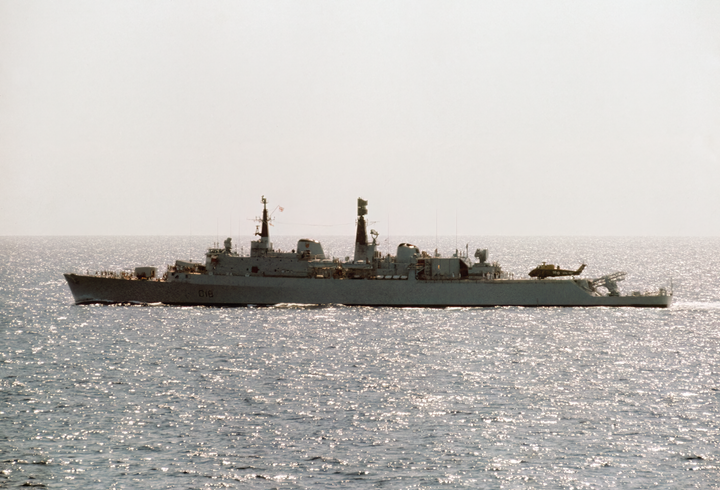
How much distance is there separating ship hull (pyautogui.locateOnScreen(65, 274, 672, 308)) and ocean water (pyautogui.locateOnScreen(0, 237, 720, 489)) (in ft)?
17.1

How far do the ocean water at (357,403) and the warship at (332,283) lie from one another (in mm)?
5281

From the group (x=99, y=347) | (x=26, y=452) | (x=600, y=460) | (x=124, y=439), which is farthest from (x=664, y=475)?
(x=99, y=347)

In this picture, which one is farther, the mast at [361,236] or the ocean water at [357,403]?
the mast at [361,236]

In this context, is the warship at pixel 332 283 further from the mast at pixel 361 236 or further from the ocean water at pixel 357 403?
the ocean water at pixel 357 403

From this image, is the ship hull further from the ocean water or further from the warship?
the ocean water

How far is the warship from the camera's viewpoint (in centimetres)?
5656

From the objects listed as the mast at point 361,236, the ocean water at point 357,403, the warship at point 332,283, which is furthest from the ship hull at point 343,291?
the ocean water at point 357,403

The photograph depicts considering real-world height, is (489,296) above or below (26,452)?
above

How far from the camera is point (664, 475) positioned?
72.4 ft

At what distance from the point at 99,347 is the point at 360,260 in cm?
2336

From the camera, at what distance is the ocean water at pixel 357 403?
2225 cm

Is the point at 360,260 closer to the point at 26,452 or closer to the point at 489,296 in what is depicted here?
the point at 489,296

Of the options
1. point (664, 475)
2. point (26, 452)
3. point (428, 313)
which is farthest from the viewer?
point (428, 313)

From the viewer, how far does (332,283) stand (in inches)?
2215
